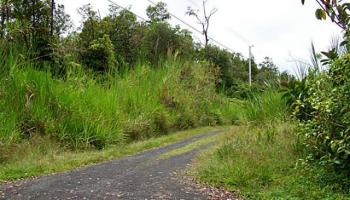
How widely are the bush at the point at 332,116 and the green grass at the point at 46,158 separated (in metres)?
4.34

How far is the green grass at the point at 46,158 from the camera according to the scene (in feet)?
23.5

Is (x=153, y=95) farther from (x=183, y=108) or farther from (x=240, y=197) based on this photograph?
(x=240, y=197)

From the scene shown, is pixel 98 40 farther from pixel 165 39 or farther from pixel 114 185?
pixel 114 185

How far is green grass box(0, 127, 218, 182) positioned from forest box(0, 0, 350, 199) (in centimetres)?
2

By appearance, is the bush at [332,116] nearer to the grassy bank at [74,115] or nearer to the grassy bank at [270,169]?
the grassy bank at [270,169]

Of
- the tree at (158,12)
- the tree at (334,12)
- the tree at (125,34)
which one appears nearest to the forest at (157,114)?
the tree at (334,12)

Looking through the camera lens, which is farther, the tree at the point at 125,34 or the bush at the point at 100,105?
the tree at the point at 125,34

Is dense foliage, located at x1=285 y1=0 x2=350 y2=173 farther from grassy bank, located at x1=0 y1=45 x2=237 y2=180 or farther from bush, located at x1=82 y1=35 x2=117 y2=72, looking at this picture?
bush, located at x1=82 y1=35 x2=117 y2=72

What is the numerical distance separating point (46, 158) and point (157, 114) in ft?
22.7

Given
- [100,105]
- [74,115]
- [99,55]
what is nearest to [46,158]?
[74,115]

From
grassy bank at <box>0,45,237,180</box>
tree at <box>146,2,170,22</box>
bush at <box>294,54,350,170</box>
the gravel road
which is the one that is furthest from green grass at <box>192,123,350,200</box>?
tree at <box>146,2,170,22</box>

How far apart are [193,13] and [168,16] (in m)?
6.08

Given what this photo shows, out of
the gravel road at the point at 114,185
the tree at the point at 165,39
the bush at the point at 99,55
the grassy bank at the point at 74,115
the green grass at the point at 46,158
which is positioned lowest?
the gravel road at the point at 114,185

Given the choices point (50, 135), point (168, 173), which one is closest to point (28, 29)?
point (50, 135)
